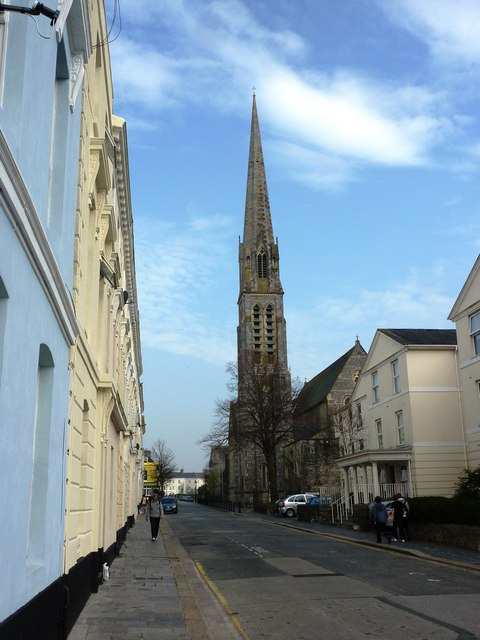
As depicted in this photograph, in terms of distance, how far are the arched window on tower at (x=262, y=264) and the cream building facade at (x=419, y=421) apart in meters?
64.6

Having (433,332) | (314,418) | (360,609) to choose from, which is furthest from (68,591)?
(314,418)

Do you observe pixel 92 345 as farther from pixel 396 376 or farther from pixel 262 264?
pixel 262 264

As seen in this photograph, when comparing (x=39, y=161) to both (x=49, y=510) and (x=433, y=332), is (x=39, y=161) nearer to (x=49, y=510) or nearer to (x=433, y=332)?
(x=49, y=510)

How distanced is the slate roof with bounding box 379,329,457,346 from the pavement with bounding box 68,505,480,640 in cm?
1392

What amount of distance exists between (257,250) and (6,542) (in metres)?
95.1

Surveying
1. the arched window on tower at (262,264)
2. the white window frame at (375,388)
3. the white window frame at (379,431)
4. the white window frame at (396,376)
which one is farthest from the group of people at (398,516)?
the arched window on tower at (262,264)

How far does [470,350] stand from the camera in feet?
89.9

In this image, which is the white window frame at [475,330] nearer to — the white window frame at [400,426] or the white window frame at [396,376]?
the white window frame at [396,376]

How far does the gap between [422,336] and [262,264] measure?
6653cm

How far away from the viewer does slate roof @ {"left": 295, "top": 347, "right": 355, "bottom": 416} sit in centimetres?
7857

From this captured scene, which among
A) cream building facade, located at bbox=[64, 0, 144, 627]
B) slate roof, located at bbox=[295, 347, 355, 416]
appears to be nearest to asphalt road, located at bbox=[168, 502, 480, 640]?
cream building facade, located at bbox=[64, 0, 144, 627]

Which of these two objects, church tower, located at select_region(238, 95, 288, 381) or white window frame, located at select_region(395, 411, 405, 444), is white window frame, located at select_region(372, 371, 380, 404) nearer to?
white window frame, located at select_region(395, 411, 405, 444)

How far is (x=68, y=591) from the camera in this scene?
7809mm

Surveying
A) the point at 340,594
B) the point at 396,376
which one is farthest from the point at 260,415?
the point at 340,594
